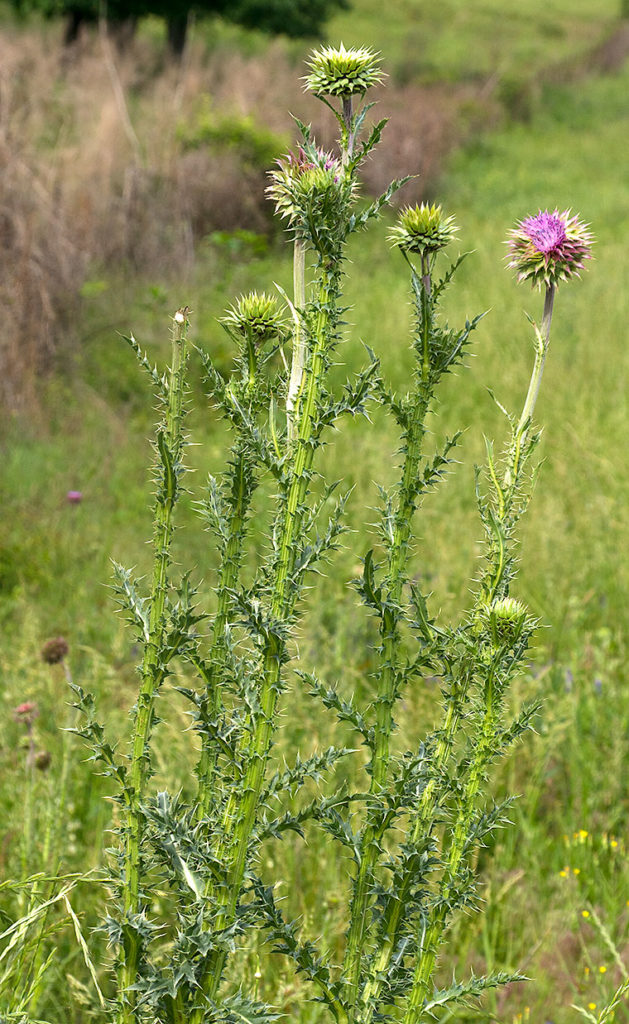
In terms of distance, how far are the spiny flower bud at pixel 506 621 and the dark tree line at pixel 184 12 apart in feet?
65.3

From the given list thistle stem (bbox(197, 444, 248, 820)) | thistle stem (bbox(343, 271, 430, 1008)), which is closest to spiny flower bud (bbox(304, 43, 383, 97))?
thistle stem (bbox(343, 271, 430, 1008))

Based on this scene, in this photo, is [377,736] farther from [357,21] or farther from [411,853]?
[357,21]

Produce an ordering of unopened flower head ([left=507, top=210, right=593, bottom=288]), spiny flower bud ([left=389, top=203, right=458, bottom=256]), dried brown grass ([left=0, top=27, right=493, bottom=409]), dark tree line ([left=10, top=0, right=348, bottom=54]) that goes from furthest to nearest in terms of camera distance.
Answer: dark tree line ([left=10, top=0, right=348, bottom=54]) < dried brown grass ([left=0, top=27, right=493, bottom=409]) < unopened flower head ([left=507, top=210, right=593, bottom=288]) < spiny flower bud ([left=389, top=203, right=458, bottom=256])

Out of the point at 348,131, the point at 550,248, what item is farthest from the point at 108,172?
the point at 348,131

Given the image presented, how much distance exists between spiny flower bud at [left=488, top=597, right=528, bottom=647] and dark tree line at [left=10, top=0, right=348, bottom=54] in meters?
19.9

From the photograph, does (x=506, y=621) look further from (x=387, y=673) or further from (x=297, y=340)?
(x=297, y=340)

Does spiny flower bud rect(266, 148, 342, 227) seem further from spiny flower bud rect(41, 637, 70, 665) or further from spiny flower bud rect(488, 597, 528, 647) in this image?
spiny flower bud rect(41, 637, 70, 665)

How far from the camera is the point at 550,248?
1.21 meters

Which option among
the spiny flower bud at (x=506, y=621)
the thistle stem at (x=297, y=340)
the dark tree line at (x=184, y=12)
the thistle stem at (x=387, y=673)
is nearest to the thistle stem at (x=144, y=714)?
the thistle stem at (x=297, y=340)

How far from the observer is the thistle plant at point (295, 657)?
41.2 inches

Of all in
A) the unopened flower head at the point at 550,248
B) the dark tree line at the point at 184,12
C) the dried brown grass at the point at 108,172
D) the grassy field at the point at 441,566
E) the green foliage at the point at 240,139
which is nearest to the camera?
the unopened flower head at the point at 550,248

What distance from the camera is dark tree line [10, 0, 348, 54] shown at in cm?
1953

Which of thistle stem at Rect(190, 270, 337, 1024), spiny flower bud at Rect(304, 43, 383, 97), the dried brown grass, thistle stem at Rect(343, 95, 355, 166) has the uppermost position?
the dried brown grass

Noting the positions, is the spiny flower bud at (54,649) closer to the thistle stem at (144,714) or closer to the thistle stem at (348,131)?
the thistle stem at (144,714)
